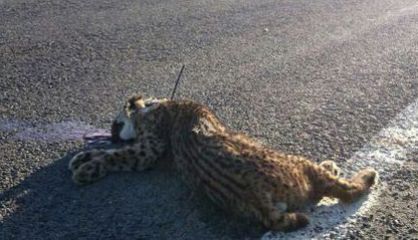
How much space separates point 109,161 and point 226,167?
3.51 feet

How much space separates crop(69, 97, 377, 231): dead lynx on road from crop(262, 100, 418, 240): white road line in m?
0.06

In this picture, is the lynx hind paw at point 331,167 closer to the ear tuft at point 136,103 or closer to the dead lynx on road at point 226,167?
the dead lynx on road at point 226,167

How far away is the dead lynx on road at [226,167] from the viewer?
3877 millimetres

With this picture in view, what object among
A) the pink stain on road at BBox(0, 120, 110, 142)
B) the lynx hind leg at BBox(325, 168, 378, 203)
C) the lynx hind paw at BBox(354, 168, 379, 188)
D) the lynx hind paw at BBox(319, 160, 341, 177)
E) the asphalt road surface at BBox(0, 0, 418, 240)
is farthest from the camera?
the pink stain on road at BBox(0, 120, 110, 142)

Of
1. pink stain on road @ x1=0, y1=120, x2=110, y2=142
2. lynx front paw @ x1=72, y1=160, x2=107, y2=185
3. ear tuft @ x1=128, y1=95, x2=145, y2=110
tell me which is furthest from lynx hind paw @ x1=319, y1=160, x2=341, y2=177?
pink stain on road @ x1=0, y1=120, x2=110, y2=142

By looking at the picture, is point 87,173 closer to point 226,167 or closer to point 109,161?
point 109,161

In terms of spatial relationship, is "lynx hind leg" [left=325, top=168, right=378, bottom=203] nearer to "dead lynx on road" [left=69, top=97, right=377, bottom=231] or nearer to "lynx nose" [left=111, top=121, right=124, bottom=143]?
"dead lynx on road" [left=69, top=97, right=377, bottom=231]

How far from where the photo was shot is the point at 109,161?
187 inches

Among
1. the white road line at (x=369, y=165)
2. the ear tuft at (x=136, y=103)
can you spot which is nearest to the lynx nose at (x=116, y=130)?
the ear tuft at (x=136, y=103)

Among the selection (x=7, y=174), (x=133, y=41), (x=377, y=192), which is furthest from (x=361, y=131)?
(x=133, y=41)

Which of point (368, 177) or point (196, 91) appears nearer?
point (368, 177)

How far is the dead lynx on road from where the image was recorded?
12.7 ft

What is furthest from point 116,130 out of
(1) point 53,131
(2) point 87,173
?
(2) point 87,173

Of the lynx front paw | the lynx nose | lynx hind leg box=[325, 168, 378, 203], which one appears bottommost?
the lynx front paw
